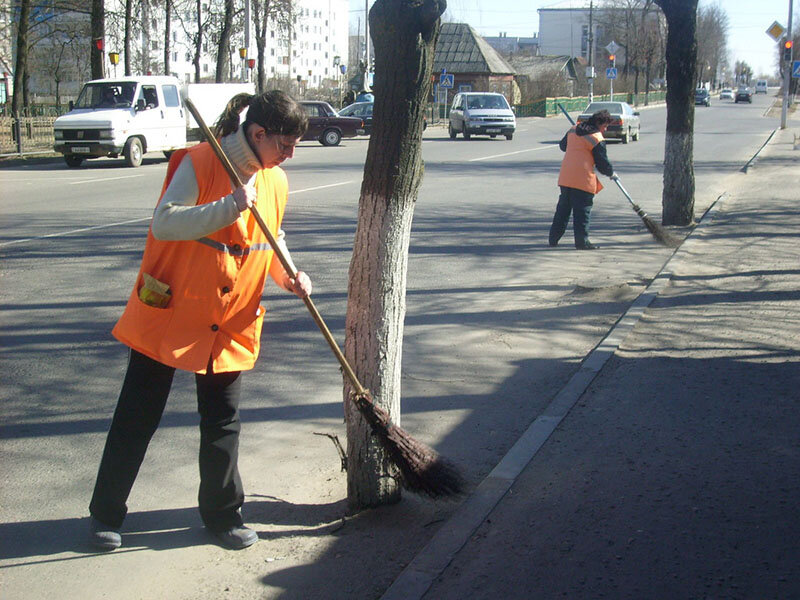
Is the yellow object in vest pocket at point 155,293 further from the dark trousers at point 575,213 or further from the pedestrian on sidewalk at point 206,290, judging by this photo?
the dark trousers at point 575,213

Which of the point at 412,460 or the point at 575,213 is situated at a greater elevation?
the point at 575,213

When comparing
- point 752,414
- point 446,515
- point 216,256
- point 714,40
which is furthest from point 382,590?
point 714,40

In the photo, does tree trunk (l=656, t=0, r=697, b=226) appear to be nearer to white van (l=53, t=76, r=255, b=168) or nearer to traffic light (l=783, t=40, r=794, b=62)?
white van (l=53, t=76, r=255, b=168)

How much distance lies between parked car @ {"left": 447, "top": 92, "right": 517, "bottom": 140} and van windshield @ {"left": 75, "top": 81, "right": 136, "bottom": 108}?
1452 cm

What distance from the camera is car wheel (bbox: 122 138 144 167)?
23.7m

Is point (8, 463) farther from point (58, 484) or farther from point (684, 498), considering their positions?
point (684, 498)

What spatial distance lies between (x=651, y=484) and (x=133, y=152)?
848 inches

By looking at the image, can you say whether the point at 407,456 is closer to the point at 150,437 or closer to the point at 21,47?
the point at 150,437

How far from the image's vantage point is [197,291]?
3.49m

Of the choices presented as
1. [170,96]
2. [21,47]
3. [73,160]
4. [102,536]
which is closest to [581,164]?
[102,536]

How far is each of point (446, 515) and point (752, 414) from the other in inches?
86.5

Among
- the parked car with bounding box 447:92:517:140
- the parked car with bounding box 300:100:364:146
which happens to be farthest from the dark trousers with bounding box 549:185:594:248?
the parked car with bounding box 447:92:517:140

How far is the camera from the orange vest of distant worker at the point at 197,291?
11.4ft

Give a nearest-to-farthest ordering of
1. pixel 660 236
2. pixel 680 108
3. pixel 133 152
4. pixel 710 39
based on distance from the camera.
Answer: pixel 660 236 < pixel 680 108 < pixel 133 152 < pixel 710 39
